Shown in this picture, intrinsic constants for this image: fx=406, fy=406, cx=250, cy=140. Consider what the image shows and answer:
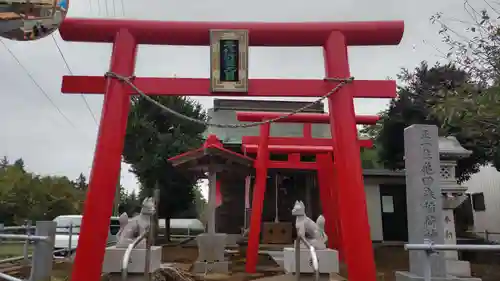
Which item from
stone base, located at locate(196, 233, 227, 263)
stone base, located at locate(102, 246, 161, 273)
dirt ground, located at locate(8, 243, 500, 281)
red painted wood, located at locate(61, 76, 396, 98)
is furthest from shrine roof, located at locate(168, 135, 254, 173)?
stone base, located at locate(102, 246, 161, 273)

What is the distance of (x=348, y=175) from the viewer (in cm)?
620

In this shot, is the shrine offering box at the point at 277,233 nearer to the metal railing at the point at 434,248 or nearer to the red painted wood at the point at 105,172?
the red painted wood at the point at 105,172

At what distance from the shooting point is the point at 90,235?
5848mm

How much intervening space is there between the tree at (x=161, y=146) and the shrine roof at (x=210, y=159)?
21.0ft

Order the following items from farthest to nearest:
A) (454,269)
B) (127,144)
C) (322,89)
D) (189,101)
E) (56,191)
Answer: (56,191) → (189,101) → (127,144) → (454,269) → (322,89)

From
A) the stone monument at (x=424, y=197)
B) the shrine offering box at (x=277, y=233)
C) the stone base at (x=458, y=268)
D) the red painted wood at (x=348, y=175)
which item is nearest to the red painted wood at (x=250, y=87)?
the red painted wood at (x=348, y=175)

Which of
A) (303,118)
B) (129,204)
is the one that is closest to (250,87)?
(303,118)

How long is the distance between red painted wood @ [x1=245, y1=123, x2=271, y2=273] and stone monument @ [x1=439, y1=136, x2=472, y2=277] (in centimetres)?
436

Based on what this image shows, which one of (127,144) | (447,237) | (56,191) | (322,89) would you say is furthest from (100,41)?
(56,191)

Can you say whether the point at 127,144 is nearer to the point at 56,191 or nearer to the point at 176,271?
the point at 56,191

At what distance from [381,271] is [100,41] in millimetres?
8801

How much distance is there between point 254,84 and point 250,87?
3.7 inches

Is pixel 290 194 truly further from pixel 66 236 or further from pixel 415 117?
pixel 66 236

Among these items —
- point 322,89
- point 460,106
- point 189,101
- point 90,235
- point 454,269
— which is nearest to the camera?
point 90,235
